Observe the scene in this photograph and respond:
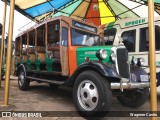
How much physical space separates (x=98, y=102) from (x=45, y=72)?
115 inches

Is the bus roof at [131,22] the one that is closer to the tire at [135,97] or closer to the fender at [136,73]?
the fender at [136,73]

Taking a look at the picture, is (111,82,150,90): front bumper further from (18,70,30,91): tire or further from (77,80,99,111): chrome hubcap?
(18,70,30,91): tire

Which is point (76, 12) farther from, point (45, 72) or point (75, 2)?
point (45, 72)

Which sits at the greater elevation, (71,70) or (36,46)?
(36,46)

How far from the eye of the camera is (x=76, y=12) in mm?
14250

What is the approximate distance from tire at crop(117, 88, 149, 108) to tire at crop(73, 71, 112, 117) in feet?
3.83

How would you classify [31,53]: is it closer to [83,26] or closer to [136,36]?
[83,26]

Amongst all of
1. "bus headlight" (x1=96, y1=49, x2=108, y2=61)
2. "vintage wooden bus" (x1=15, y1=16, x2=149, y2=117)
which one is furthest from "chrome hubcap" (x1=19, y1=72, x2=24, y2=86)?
"bus headlight" (x1=96, y1=49, x2=108, y2=61)

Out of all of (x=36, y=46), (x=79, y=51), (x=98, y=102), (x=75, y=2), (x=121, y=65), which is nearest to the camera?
(x=98, y=102)

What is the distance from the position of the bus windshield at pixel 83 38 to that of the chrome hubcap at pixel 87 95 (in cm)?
163

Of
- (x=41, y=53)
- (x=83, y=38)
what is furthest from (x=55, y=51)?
(x=41, y=53)

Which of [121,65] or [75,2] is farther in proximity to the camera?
[75,2]

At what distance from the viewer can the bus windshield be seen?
6.26 metres

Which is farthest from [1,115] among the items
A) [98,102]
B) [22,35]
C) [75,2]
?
[75,2]
